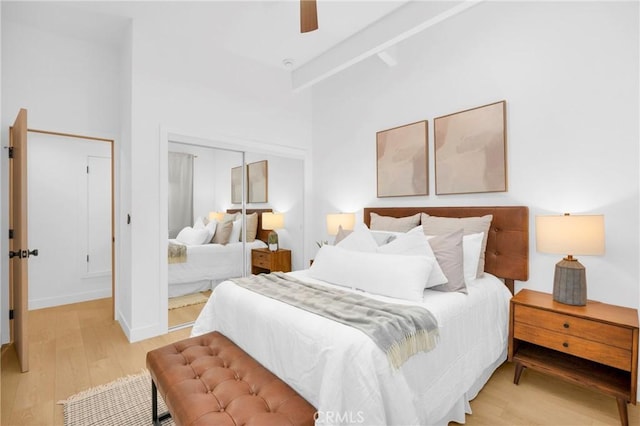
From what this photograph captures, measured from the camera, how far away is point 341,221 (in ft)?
11.9

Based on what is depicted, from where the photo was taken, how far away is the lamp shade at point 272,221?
397 cm

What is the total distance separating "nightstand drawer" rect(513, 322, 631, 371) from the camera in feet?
5.58

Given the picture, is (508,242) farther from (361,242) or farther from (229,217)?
(229,217)

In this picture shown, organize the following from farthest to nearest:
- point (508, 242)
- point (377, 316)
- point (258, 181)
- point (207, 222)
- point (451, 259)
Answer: point (258, 181)
point (207, 222)
point (508, 242)
point (451, 259)
point (377, 316)

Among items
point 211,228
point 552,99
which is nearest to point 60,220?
point 211,228

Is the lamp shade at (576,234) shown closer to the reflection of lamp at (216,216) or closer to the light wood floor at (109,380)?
the light wood floor at (109,380)

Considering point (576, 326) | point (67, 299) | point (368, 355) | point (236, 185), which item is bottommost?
point (67, 299)

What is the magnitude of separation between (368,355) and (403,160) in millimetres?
2375

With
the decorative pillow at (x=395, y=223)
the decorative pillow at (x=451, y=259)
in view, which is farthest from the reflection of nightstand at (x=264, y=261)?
the decorative pillow at (x=451, y=259)

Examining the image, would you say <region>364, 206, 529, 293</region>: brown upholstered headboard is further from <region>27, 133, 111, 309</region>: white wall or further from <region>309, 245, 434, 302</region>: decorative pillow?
<region>27, 133, 111, 309</region>: white wall

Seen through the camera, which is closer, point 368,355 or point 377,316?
point 368,355

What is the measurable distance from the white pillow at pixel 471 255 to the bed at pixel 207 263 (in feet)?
8.12

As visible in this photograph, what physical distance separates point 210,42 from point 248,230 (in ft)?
7.21

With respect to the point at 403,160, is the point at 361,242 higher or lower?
lower
